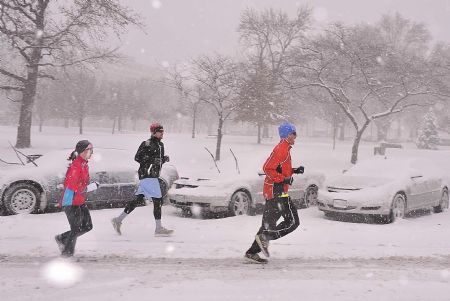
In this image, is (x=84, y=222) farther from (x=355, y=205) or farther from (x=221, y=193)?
(x=355, y=205)

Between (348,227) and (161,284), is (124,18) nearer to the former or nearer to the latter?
(348,227)

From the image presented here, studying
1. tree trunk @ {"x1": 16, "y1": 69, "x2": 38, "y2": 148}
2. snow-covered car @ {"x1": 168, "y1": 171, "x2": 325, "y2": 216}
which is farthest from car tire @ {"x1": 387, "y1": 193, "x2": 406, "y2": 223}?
tree trunk @ {"x1": 16, "y1": 69, "x2": 38, "y2": 148}

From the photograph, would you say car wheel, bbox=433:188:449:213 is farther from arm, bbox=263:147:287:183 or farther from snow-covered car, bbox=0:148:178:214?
arm, bbox=263:147:287:183

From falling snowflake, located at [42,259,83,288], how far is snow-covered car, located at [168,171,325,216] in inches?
162

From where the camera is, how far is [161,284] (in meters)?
4.82

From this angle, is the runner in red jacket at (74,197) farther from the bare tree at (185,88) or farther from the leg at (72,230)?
the bare tree at (185,88)

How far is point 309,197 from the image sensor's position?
1150cm

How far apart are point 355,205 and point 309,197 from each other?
212 cm

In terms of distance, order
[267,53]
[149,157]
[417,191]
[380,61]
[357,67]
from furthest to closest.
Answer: [267,53] → [380,61] → [357,67] → [417,191] → [149,157]

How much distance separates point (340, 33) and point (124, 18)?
10.3m

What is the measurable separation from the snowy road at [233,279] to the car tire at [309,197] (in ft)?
16.7

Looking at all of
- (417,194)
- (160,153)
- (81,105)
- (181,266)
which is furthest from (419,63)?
(81,105)

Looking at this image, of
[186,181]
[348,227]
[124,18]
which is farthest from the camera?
[124,18]

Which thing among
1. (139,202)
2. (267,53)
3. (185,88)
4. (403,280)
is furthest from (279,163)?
(185,88)
